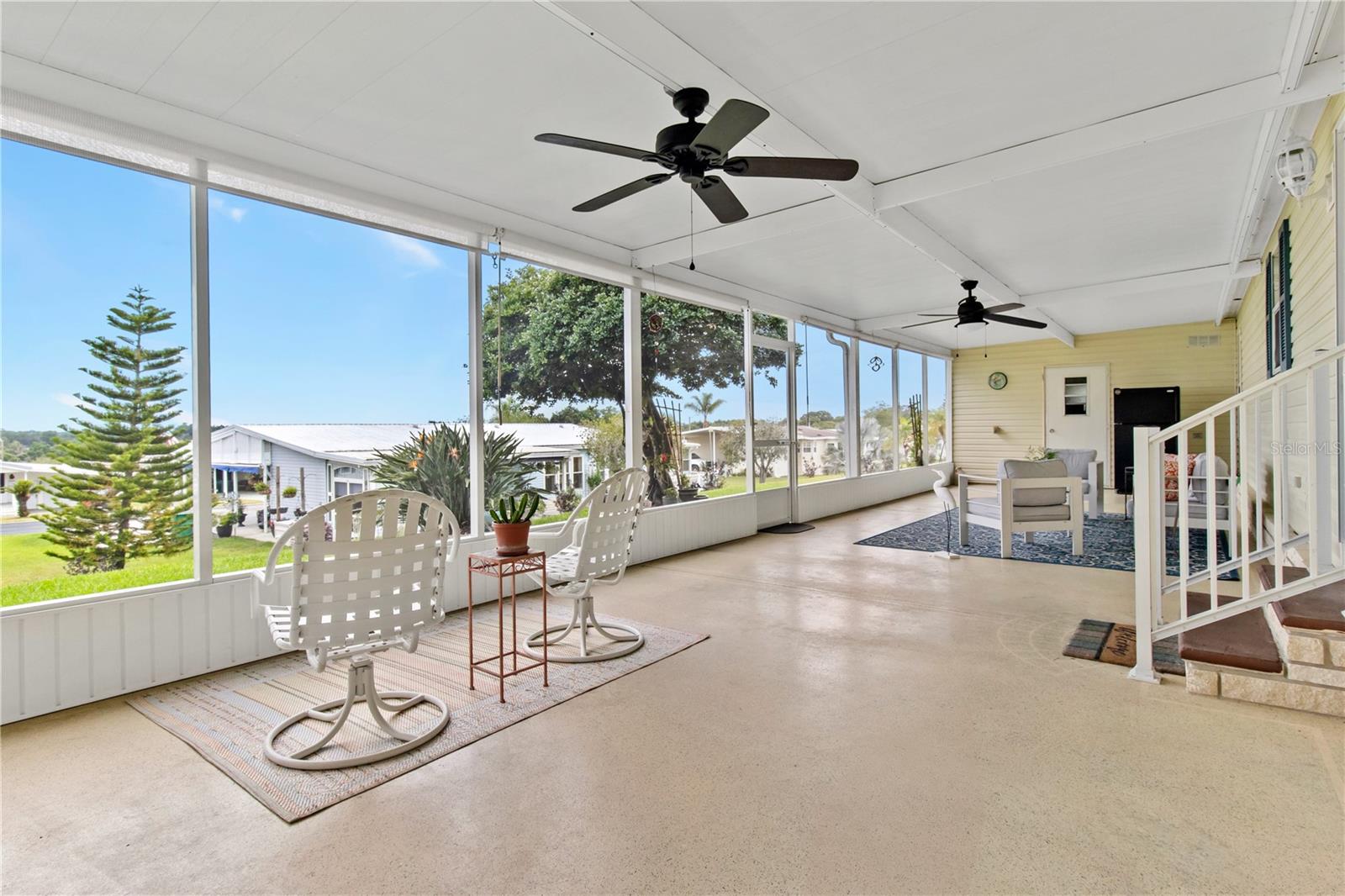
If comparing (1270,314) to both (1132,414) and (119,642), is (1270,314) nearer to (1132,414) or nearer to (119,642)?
(1132,414)

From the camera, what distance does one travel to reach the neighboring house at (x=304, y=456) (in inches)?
141

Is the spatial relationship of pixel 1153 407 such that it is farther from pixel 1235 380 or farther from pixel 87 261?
pixel 87 261

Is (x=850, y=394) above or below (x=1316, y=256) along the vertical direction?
below

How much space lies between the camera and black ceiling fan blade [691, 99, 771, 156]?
2.31 m

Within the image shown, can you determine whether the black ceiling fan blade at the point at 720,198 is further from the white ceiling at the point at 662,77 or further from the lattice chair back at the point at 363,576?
→ the lattice chair back at the point at 363,576

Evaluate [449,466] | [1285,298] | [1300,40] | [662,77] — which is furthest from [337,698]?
[1285,298]

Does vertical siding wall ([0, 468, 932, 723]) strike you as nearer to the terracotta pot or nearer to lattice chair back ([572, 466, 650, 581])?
the terracotta pot

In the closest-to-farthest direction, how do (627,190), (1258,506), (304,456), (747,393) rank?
(627,190)
(1258,506)
(304,456)
(747,393)

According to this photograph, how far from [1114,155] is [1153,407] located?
8.41 meters

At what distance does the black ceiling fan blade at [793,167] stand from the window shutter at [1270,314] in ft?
16.6

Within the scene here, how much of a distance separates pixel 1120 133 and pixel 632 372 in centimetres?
387

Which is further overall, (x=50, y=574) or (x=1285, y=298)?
(x=1285, y=298)

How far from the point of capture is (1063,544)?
654 centimetres

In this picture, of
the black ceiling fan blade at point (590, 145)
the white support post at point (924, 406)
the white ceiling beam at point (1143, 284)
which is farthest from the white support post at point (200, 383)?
the white support post at point (924, 406)
